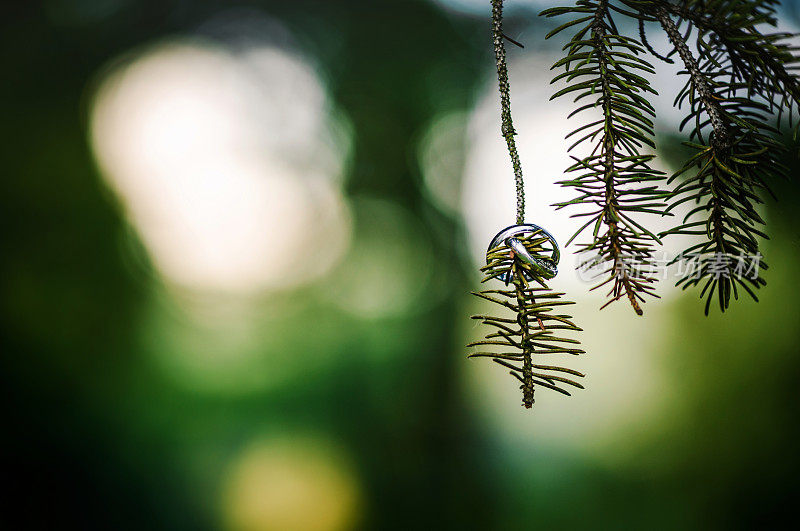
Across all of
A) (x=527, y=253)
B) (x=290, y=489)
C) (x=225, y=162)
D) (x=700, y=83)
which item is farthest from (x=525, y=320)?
(x=290, y=489)

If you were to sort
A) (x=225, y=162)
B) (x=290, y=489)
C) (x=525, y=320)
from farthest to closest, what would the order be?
(x=290, y=489) < (x=225, y=162) < (x=525, y=320)

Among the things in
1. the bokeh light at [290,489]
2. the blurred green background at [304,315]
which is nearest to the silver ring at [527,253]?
the blurred green background at [304,315]

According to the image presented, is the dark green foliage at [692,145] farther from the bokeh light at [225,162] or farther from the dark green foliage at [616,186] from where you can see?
the bokeh light at [225,162]

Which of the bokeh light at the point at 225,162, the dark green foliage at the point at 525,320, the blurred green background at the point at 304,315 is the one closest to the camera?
the dark green foliage at the point at 525,320

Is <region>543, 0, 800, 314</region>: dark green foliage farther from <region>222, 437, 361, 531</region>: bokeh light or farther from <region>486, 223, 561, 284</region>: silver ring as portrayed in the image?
<region>222, 437, 361, 531</region>: bokeh light

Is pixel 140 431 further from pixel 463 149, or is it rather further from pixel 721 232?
pixel 721 232

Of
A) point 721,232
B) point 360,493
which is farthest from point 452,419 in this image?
point 721,232

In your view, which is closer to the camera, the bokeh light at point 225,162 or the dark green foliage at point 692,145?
the dark green foliage at point 692,145

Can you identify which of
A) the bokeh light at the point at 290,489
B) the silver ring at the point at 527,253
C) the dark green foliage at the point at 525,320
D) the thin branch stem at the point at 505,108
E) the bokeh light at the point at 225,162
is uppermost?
the bokeh light at the point at 225,162

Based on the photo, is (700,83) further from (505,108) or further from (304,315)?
(304,315)
